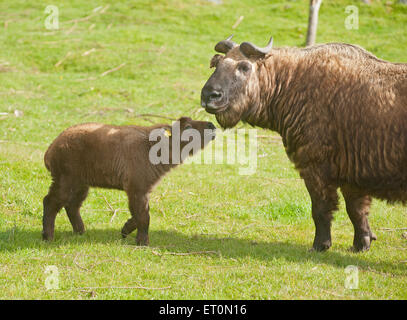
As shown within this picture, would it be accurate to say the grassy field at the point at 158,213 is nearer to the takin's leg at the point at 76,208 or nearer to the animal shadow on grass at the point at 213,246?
the animal shadow on grass at the point at 213,246

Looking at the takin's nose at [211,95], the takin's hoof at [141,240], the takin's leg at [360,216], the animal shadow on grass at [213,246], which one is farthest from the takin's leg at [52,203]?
the takin's leg at [360,216]

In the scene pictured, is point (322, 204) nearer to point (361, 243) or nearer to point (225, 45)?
point (361, 243)

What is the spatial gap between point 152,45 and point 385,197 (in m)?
17.4

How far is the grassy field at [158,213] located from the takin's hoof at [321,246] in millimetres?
140

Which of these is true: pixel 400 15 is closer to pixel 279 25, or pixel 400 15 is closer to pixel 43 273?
pixel 279 25

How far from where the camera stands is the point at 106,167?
25.2 feet

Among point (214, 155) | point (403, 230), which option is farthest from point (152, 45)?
point (403, 230)

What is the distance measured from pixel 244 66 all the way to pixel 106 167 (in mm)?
2315

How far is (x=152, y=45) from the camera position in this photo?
23.0 m

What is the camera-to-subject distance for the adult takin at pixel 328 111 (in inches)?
268

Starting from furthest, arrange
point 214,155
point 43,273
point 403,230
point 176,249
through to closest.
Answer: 1. point 214,155
2. point 403,230
3. point 176,249
4. point 43,273

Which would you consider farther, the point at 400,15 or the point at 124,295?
the point at 400,15

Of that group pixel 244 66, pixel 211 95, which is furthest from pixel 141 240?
pixel 244 66

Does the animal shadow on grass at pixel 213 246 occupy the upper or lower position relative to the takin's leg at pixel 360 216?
lower
